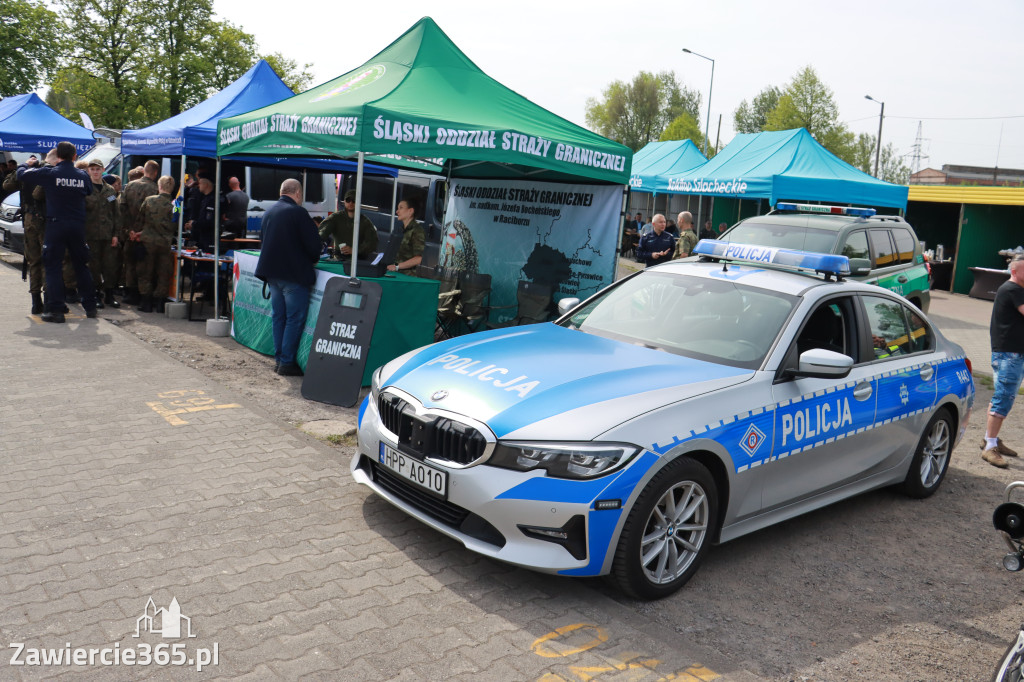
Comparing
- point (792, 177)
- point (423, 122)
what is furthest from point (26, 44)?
point (423, 122)

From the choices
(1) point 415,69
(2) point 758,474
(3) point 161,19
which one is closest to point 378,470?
(2) point 758,474

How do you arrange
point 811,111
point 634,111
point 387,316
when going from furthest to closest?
1. point 634,111
2. point 811,111
3. point 387,316

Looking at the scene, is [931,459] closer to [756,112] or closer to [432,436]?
[432,436]

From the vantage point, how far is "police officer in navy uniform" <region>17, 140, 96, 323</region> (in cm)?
954

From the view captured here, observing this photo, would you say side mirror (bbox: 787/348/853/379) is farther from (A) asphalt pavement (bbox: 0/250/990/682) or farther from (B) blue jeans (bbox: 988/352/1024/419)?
(B) blue jeans (bbox: 988/352/1024/419)

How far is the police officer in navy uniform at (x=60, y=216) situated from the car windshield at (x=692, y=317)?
7.01 meters

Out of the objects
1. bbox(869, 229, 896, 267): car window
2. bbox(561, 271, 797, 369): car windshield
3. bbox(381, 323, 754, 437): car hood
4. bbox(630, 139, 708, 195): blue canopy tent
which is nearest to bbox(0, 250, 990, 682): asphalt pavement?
bbox(381, 323, 754, 437): car hood

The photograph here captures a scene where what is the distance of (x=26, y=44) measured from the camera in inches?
1539

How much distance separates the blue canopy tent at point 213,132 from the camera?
10312 mm

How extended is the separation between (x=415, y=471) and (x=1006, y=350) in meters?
5.63

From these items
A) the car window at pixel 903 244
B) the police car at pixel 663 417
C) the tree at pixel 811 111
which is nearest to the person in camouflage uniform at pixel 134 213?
the police car at pixel 663 417

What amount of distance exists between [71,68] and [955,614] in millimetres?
46546

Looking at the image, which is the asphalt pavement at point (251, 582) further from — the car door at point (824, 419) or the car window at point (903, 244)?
the car window at point (903, 244)

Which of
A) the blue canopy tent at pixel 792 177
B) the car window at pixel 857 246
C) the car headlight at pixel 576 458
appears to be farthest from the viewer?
the blue canopy tent at pixel 792 177
